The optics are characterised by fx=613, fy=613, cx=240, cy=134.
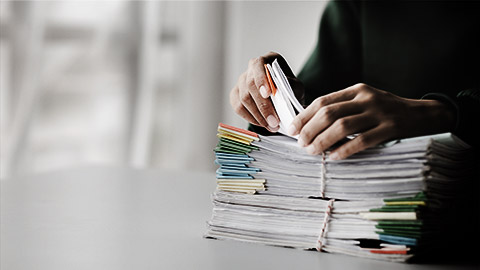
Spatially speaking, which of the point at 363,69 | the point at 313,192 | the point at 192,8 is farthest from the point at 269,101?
the point at 192,8

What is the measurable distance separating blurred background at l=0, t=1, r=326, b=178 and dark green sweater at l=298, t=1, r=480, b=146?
1.27 metres

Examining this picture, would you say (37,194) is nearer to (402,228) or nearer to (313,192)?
(313,192)

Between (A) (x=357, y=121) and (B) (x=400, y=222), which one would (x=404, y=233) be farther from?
(A) (x=357, y=121)

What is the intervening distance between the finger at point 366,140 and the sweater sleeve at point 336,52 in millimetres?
900

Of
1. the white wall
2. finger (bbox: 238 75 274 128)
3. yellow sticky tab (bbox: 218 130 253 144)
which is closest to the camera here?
yellow sticky tab (bbox: 218 130 253 144)

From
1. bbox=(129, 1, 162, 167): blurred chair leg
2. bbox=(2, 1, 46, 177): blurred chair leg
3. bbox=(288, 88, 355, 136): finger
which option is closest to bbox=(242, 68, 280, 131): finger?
bbox=(288, 88, 355, 136): finger

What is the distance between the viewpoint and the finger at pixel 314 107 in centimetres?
68

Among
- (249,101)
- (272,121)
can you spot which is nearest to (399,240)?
(272,121)

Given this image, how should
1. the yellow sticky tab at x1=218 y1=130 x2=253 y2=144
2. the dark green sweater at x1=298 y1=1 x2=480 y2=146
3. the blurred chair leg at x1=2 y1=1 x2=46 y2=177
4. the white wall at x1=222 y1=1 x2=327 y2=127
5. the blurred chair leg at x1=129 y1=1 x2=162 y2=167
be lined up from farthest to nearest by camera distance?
1. the white wall at x1=222 y1=1 x2=327 y2=127
2. the blurred chair leg at x1=129 y1=1 x2=162 y2=167
3. the blurred chair leg at x1=2 y1=1 x2=46 y2=177
4. the dark green sweater at x1=298 y1=1 x2=480 y2=146
5. the yellow sticky tab at x1=218 y1=130 x2=253 y2=144

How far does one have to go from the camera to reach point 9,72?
94.0 inches

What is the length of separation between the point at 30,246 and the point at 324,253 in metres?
0.35

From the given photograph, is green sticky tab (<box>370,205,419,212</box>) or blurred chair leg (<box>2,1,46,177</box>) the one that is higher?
blurred chair leg (<box>2,1,46,177</box>)

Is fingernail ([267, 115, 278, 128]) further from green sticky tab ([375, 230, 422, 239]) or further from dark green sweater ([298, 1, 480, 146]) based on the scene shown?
dark green sweater ([298, 1, 480, 146])

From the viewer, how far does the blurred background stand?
7.98 ft
